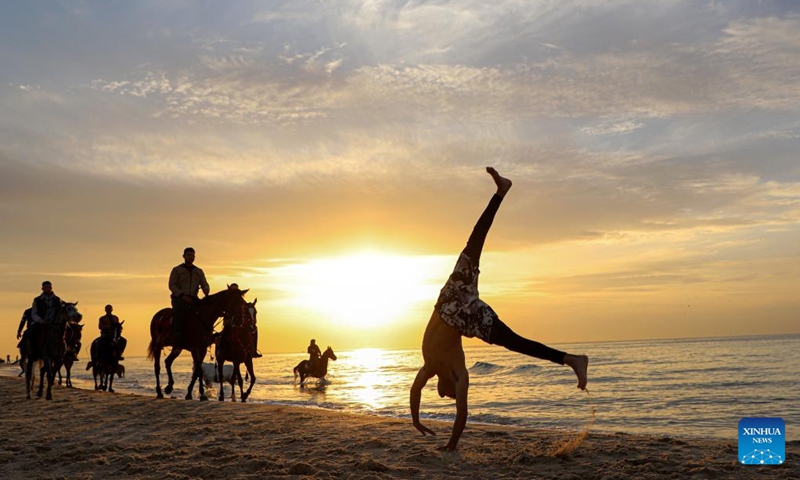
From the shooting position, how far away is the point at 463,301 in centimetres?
690

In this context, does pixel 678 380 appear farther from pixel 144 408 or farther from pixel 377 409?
pixel 144 408

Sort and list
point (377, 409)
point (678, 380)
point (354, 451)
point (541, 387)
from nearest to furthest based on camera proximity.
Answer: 1. point (354, 451)
2. point (377, 409)
3. point (541, 387)
4. point (678, 380)

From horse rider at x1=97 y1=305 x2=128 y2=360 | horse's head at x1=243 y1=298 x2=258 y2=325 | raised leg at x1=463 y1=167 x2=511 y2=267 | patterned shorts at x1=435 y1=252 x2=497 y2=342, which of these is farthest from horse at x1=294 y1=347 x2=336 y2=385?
raised leg at x1=463 y1=167 x2=511 y2=267

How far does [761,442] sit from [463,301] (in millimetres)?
3568

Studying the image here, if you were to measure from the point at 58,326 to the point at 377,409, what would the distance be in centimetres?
848

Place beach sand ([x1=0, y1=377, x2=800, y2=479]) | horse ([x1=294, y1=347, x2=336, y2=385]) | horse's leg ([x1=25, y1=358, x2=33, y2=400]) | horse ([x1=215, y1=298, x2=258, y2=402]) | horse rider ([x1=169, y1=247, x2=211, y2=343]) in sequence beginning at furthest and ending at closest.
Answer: horse ([x1=294, y1=347, x2=336, y2=385]) < horse's leg ([x1=25, y1=358, x2=33, y2=400]) < horse ([x1=215, y1=298, x2=258, y2=402]) < horse rider ([x1=169, y1=247, x2=211, y2=343]) < beach sand ([x1=0, y1=377, x2=800, y2=479])

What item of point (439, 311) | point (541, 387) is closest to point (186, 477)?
point (439, 311)

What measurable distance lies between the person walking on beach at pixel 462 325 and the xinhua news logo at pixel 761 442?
6.68ft

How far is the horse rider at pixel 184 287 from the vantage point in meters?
15.0

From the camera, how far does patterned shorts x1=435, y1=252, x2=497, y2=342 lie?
6745 millimetres

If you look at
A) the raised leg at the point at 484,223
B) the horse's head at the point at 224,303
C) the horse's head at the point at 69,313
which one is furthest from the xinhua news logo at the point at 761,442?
the horse's head at the point at 69,313

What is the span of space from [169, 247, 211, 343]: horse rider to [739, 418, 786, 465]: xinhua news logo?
1180 cm

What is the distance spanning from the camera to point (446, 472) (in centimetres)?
657

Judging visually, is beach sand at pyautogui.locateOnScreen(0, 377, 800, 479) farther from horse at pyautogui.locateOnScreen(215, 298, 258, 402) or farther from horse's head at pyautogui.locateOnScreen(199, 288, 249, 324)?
horse at pyautogui.locateOnScreen(215, 298, 258, 402)
